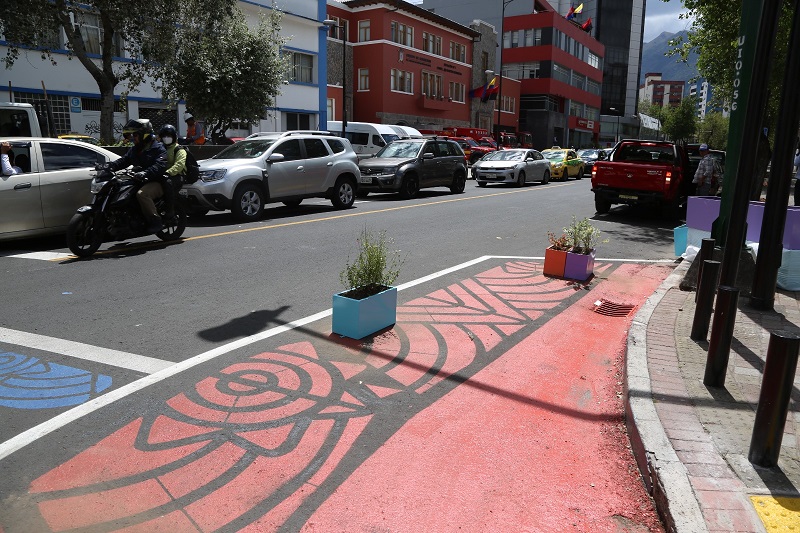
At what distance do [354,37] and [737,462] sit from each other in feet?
152

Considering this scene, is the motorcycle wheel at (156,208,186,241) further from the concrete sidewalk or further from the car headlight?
the concrete sidewalk

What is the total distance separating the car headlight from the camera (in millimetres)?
12266

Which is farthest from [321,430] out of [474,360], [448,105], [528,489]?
[448,105]

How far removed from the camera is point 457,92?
54.0 meters

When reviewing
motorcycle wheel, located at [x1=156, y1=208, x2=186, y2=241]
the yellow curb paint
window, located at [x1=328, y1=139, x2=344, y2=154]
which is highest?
window, located at [x1=328, y1=139, x2=344, y2=154]

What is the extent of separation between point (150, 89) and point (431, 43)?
28.8m

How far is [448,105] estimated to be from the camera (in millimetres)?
51938

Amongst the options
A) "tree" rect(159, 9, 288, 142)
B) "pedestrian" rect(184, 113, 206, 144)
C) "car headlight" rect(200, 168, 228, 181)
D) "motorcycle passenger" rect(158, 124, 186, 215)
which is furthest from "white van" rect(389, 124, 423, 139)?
"motorcycle passenger" rect(158, 124, 186, 215)

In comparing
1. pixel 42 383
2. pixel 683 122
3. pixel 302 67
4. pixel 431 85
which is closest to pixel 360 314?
pixel 42 383

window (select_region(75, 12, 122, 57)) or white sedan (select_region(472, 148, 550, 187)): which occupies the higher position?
window (select_region(75, 12, 122, 57))

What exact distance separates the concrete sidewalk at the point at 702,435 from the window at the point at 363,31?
4312cm

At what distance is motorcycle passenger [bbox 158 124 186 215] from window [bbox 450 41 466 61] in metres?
46.1

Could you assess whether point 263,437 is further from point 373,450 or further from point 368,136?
point 368,136

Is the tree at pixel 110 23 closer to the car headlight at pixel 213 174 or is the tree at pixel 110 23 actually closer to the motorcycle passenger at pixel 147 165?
the car headlight at pixel 213 174
